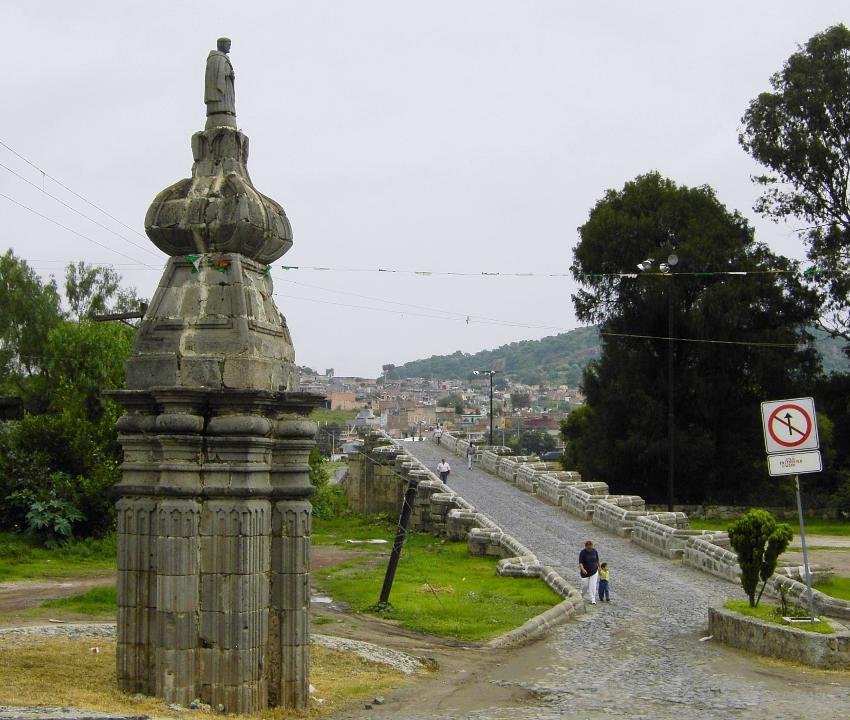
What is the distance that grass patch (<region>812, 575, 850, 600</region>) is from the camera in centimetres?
1898

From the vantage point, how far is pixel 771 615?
14500 millimetres

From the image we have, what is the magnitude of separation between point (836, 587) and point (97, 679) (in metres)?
14.2

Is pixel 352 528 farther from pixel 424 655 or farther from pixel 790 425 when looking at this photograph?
pixel 790 425

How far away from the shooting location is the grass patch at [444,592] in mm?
16172

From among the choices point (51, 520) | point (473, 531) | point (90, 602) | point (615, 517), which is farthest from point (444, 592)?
point (51, 520)

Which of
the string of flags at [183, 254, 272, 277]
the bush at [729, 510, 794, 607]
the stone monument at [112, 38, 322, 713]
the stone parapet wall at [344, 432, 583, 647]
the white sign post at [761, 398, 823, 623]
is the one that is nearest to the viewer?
the stone monument at [112, 38, 322, 713]

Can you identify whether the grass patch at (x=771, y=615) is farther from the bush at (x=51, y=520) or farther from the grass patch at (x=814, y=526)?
the grass patch at (x=814, y=526)

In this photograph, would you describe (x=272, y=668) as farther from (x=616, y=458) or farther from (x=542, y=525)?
(x=616, y=458)

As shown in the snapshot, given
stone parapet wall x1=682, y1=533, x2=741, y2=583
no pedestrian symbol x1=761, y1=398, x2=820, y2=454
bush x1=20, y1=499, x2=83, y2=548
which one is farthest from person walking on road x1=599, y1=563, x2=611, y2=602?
bush x1=20, y1=499, x2=83, y2=548

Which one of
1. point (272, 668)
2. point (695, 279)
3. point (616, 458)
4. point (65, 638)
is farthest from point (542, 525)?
point (272, 668)

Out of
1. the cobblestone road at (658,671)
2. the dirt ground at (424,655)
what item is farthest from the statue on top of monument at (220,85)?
the cobblestone road at (658,671)

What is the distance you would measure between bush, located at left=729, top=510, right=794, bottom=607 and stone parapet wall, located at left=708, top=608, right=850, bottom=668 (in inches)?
24.2

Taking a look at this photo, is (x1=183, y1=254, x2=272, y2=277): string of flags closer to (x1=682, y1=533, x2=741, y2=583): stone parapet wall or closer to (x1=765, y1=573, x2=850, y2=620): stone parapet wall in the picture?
(x1=765, y1=573, x2=850, y2=620): stone parapet wall

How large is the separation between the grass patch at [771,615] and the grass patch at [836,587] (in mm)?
4033
